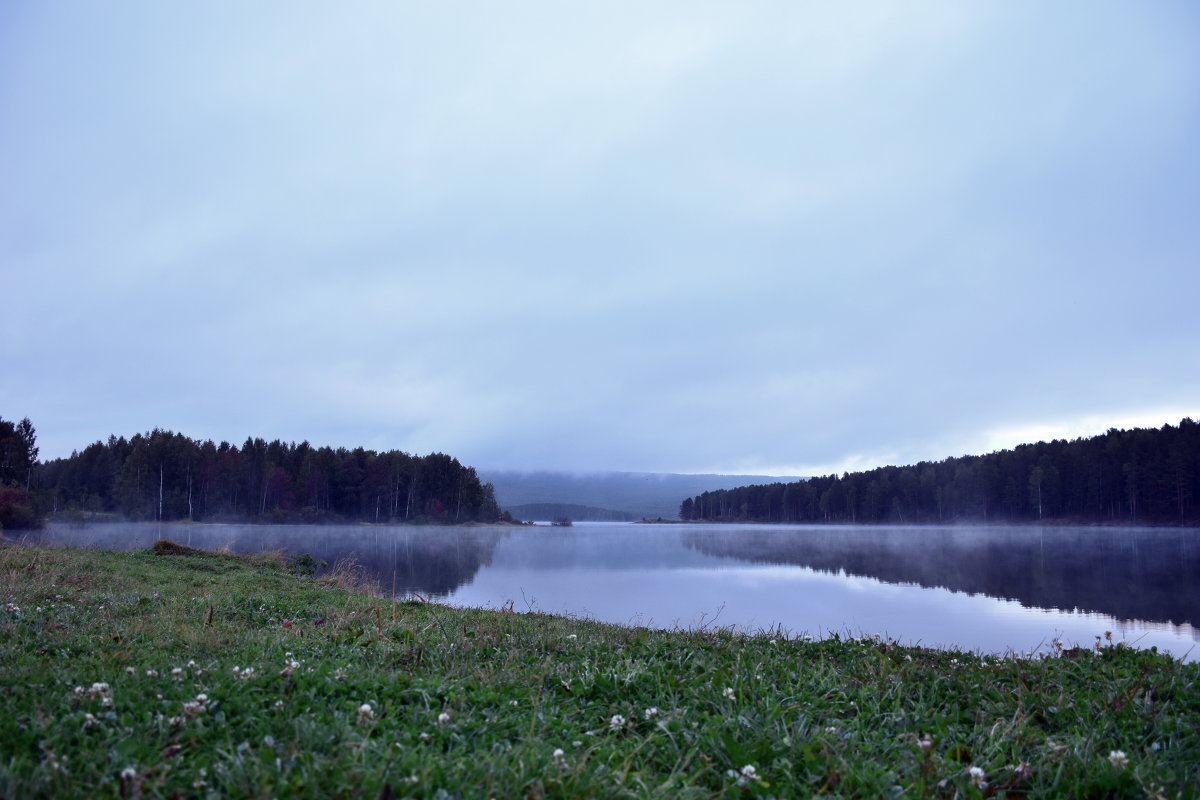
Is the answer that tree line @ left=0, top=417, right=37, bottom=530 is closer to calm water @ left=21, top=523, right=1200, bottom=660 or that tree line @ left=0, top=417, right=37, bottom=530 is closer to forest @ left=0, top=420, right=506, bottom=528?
forest @ left=0, top=420, right=506, bottom=528

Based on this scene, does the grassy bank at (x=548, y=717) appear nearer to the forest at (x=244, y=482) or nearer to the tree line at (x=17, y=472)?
the tree line at (x=17, y=472)

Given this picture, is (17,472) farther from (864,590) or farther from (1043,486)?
(1043,486)

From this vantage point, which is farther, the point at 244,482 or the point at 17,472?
the point at 244,482

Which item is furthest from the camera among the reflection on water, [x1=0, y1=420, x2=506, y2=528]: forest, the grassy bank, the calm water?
[x1=0, y1=420, x2=506, y2=528]: forest

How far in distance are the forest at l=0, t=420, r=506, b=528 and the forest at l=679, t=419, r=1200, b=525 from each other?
6675 cm

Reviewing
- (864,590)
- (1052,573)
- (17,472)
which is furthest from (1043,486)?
(17,472)

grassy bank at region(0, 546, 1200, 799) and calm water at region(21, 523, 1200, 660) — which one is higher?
grassy bank at region(0, 546, 1200, 799)

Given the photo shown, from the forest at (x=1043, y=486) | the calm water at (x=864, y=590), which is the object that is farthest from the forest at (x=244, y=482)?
the forest at (x=1043, y=486)

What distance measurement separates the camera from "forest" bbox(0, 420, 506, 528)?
74.9 m

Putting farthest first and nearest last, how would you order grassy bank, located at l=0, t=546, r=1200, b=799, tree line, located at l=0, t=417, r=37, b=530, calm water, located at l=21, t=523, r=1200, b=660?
tree line, located at l=0, t=417, r=37, b=530, calm water, located at l=21, t=523, r=1200, b=660, grassy bank, located at l=0, t=546, r=1200, b=799

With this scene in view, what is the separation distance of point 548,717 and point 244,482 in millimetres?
92595

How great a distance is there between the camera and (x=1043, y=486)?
8800cm

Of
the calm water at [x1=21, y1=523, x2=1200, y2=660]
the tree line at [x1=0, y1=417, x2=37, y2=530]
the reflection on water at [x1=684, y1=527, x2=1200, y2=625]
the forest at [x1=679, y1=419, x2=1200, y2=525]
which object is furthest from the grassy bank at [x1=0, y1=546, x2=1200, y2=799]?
the forest at [x1=679, y1=419, x2=1200, y2=525]

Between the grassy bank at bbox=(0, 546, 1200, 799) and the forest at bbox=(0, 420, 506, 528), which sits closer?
the grassy bank at bbox=(0, 546, 1200, 799)
